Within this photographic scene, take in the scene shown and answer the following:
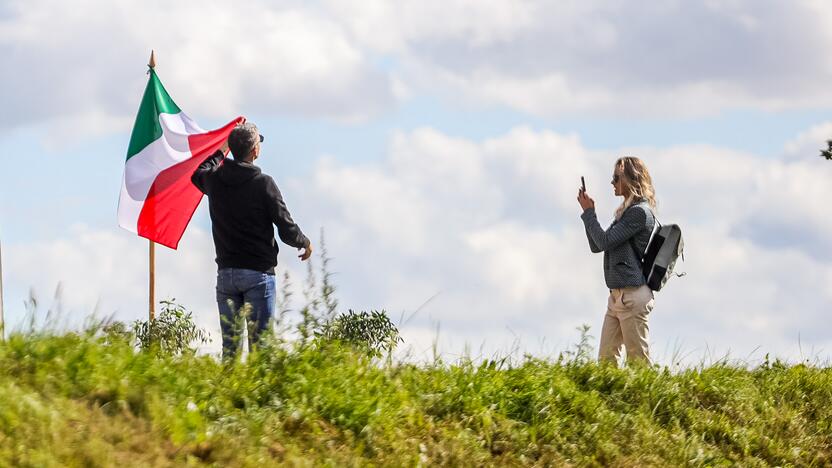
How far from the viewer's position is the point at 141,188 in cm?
1420

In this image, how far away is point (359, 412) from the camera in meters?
6.84

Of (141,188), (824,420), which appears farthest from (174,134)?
(824,420)

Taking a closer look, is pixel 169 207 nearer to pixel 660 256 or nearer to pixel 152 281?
pixel 152 281

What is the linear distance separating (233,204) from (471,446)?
8.95 ft

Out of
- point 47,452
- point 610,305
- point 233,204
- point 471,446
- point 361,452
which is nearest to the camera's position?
point 47,452

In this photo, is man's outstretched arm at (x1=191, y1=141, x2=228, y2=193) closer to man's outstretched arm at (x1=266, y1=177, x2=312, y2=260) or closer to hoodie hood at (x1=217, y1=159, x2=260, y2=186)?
hoodie hood at (x1=217, y1=159, x2=260, y2=186)

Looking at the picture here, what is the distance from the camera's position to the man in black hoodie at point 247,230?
847 cm

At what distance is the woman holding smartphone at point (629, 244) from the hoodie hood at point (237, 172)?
9.03 feet

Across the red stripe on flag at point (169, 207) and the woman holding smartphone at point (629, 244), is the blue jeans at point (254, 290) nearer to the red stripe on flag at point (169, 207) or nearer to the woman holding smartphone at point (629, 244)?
the woman holding smartphone at point (629, 244)

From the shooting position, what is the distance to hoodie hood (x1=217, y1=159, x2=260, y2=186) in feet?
28.1

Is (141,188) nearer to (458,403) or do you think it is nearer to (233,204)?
(233,204)

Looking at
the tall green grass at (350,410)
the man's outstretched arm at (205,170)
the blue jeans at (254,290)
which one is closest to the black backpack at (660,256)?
the tall green grass at (350,410)

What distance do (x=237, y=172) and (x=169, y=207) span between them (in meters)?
5.63

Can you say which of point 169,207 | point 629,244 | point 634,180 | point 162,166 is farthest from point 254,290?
point 162,166
